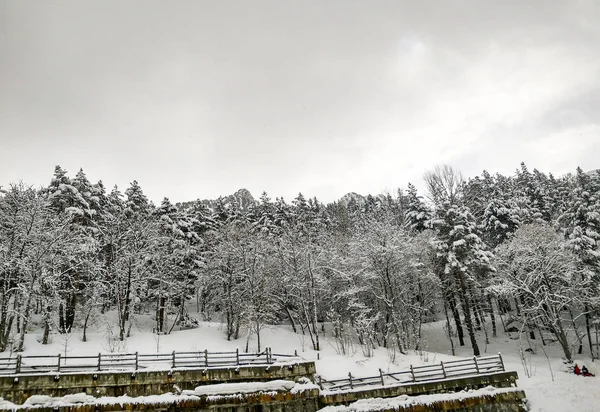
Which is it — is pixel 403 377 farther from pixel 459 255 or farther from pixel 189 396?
pixel 459 255

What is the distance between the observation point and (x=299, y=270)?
36188 millimetres

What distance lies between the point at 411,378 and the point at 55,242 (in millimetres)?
26718

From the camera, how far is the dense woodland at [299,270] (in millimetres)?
28578

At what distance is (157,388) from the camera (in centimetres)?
1838

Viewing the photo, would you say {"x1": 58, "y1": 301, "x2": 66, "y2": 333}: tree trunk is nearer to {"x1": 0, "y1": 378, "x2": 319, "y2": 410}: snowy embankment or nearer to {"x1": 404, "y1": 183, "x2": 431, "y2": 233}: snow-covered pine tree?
{"x1": 0, "y1": 378, "x2": 319, "y2": 410}: snowy embankment

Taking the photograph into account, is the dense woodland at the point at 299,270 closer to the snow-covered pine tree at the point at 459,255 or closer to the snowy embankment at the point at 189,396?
the snow-covered pine tree at the point at 459,255

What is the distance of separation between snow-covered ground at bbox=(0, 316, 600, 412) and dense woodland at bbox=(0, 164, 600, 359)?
1.06 metres

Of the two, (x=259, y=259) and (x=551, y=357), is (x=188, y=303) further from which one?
(x=551, y=357)

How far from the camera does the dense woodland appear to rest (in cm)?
2858

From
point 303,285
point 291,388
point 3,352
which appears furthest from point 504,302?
point 3,352

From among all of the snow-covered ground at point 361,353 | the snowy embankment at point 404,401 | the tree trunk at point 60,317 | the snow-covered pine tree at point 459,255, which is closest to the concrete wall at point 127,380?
the snowy embankment at point 404,401

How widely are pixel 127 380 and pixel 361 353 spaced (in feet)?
53.0

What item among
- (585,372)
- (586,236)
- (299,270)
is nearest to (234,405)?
(299,270)

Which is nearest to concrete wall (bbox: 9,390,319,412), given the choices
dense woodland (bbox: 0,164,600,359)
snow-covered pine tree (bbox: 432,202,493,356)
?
dense woodland (bbox: 0,164,600,359)
